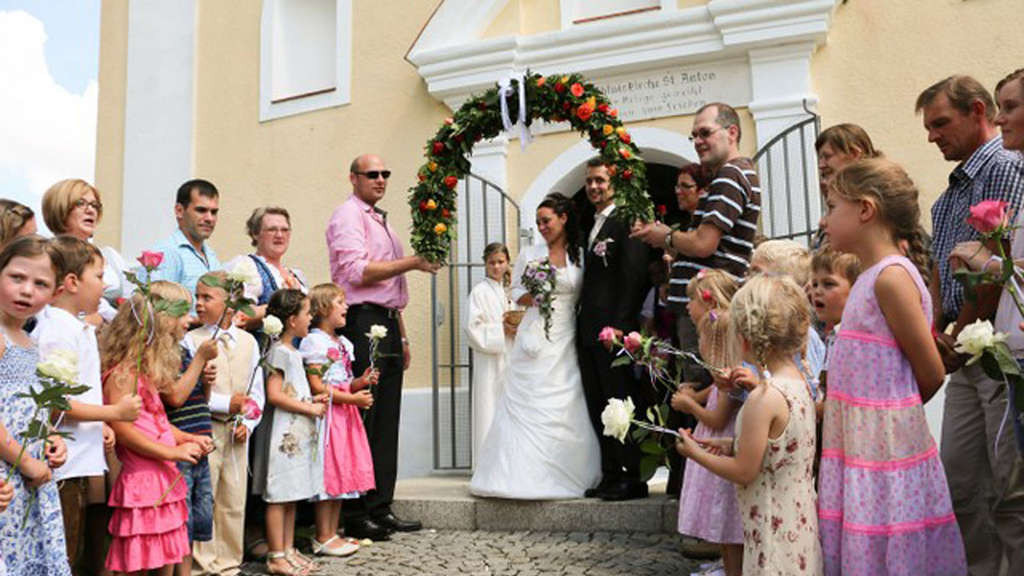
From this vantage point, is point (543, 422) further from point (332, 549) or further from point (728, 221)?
point (728, 221)

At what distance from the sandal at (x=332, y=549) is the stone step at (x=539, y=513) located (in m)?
0.80

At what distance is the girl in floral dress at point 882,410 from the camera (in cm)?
273

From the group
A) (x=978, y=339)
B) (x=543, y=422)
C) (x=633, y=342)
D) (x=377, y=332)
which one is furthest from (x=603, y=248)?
(x=978, y=339)

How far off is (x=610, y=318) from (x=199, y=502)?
263 centimetres

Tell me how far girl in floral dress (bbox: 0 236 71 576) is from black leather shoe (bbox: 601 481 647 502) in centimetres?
315

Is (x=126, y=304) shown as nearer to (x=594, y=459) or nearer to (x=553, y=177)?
(x=594, y=459)

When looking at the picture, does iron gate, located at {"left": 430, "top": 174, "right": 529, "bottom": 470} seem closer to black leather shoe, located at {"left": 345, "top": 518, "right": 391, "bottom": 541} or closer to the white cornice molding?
the white cornice molding

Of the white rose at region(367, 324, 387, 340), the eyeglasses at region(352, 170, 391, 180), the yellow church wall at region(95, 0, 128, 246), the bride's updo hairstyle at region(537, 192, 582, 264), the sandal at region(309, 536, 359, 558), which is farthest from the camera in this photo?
the yellow church wall at region(95, 0, 128, 246)

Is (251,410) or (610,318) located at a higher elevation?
(610,318)

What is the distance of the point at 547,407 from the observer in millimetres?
5891

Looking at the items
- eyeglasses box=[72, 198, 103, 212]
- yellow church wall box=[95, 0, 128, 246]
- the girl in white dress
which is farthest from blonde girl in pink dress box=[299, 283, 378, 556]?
yellow church wall box=[95, 0, 128, 246]

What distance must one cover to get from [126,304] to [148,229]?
639 centimetres

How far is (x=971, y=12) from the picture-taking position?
24.2 ft

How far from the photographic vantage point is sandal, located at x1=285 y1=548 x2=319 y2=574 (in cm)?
482
